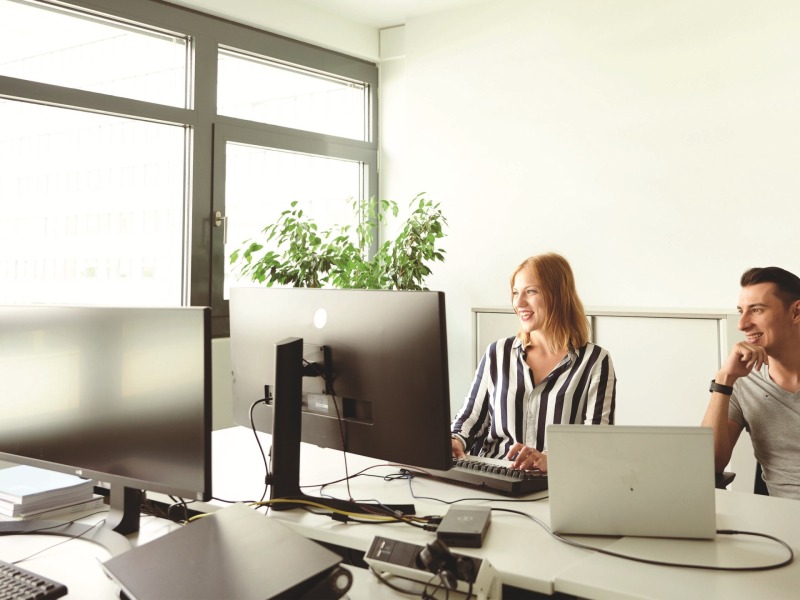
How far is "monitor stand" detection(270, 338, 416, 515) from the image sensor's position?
5.74ft

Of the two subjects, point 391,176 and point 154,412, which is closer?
point 154,412

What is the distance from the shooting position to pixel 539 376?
2.48 metres

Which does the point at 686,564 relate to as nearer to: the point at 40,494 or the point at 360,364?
the point at 360,364

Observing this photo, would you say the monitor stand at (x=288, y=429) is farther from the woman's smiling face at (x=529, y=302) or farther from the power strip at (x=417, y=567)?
the woman's smiling face at (x=529, y=302)

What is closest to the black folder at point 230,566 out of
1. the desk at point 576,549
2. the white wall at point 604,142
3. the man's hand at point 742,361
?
the desk at point 576,549

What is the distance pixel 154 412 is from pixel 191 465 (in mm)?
151

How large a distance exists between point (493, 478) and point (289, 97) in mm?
3275

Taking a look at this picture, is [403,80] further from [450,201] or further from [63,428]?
[63,428]

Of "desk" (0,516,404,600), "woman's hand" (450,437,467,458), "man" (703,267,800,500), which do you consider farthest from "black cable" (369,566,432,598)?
"man" (703,267,800,500)

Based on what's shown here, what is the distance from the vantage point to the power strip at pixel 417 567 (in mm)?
1290

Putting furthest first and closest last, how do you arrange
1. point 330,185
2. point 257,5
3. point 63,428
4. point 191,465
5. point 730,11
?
point 330,185, point 257,5, point 730,11, point 63,428, point 191,465

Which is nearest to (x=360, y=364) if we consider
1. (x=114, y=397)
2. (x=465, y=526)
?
(x=465, y=526)

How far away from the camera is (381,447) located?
1.72 m

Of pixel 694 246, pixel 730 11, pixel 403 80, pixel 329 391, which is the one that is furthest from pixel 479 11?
pixel 329 391
